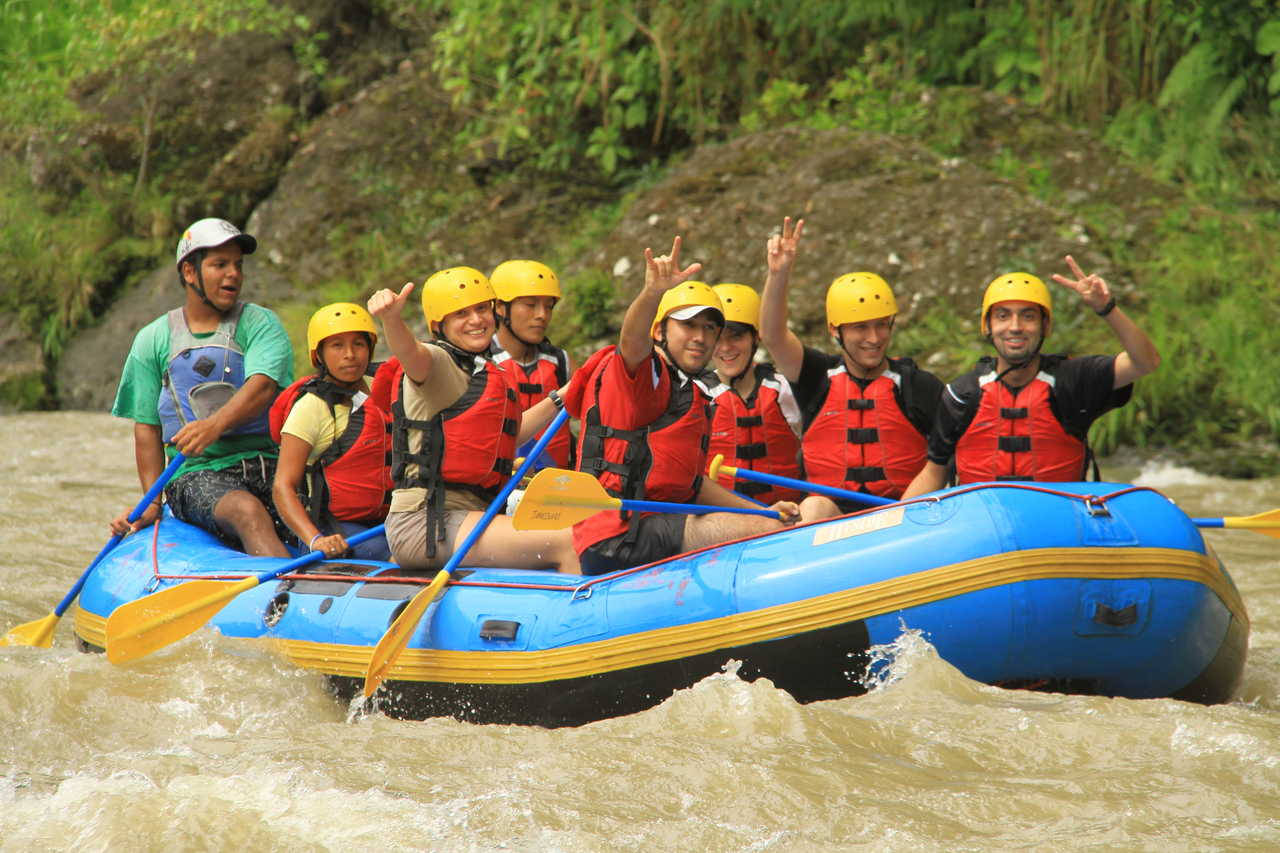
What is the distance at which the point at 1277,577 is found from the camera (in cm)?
632

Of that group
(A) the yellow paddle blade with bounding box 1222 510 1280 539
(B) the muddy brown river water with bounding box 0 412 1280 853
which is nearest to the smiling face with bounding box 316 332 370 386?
(B) the muddy brown river water with bounding box 0 412 1280 853

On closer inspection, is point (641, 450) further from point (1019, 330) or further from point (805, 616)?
point (1019, 330)

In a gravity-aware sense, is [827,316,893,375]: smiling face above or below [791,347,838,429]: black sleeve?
above

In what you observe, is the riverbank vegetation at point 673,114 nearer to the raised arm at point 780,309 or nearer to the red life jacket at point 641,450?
the raised arm at point 780,309

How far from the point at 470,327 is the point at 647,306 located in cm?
97

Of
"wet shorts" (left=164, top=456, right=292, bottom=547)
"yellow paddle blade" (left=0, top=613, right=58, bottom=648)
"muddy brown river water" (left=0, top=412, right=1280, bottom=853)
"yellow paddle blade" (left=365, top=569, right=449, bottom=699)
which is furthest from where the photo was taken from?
"wet shorts" (left=164, top=456, right=292, bottom=547)

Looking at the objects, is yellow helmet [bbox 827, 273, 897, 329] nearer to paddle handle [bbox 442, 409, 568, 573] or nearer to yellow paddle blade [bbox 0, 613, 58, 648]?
paddle handle [bbox 442, 409, 568, 573]

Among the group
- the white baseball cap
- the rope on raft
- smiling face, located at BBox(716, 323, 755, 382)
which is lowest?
the rope on raft

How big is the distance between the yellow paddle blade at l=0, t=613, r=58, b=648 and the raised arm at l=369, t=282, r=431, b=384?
199 centimetres

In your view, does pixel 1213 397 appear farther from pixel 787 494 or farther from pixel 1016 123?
pixel 787 494

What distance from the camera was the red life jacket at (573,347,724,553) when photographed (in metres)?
4.29

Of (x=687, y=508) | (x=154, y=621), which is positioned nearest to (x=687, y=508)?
(x=687, y=508)

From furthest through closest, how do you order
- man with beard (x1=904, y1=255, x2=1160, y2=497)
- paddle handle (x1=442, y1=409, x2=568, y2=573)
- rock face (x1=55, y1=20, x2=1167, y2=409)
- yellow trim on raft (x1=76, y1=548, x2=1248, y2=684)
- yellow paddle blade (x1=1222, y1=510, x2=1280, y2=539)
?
rock face (x1=55, y1=20, x2=1167, y2=409), man with beard (x1=904, y1=255, x2=1160, y2=497), paddle handle (x1=442, y1=409, x2=568, y2=573), yellow paddle blade (x1=1222, y1=510, x2=1280, y2=539), yellow trim on raft (x1=76, y1=548, x2=1248, y2=684)

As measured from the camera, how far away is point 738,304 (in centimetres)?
520
